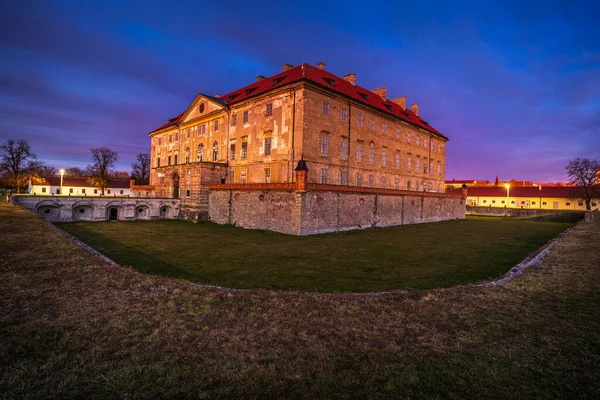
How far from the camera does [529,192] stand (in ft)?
227

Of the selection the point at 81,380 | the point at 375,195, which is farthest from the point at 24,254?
the point at 375,195

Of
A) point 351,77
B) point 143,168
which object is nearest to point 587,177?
point 351,77

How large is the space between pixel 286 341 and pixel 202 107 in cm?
3722

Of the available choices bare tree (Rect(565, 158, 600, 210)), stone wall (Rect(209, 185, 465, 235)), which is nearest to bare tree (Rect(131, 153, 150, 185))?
stone wall (Rect(209, 185, 465, 235))

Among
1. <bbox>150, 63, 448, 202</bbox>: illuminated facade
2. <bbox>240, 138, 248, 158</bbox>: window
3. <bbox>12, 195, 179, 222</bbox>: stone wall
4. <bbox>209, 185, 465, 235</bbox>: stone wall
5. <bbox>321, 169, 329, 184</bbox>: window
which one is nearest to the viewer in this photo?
<bbox>209, 185, 465, 235</bbox>: stone wall

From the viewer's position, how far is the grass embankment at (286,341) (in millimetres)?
3402

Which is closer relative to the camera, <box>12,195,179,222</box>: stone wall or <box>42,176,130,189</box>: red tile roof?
<box>12,195,179,222</box>: stone wall

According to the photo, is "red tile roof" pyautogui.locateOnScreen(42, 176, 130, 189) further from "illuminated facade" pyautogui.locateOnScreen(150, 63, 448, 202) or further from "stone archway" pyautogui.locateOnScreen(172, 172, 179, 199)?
"stone archway" pyautogui.locateOnScreen(172, 172, 179, 199)

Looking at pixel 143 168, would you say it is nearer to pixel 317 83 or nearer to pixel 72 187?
pixel 72 187

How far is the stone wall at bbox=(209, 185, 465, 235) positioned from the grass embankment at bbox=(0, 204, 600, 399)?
14809mm

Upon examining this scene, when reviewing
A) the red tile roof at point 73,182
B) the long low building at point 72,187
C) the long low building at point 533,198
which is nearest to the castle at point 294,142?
the long low building at point 533,198

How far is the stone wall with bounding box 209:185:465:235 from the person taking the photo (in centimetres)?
2167

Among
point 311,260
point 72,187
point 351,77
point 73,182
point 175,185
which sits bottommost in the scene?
point 311,260

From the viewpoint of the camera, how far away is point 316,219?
873 inches
